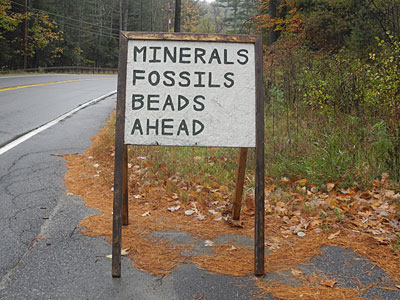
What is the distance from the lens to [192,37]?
323 centimetres

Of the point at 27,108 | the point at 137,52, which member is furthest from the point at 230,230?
the point at 27,108

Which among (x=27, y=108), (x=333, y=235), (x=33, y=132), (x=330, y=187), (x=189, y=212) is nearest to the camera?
(x=333, y=235)

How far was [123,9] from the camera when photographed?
58062 mm

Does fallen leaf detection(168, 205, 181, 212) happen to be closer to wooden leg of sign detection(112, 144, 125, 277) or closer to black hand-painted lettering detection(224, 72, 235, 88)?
wooden leg of sign detection(112, 144, 125, 277)

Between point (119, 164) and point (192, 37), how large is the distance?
1183 millimetres

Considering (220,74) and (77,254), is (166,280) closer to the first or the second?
(77,254)

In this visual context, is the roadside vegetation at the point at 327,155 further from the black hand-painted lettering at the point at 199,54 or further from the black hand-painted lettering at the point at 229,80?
the black hand-painted lettering at the point at 199,54

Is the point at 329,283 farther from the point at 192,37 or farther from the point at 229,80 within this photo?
the point at 192,37

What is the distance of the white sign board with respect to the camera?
3.21m

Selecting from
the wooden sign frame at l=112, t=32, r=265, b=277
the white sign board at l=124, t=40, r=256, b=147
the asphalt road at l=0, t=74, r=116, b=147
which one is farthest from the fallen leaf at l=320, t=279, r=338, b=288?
the asphalt road at l=0, t=74, r=116, b=147

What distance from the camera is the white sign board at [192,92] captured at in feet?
10.5

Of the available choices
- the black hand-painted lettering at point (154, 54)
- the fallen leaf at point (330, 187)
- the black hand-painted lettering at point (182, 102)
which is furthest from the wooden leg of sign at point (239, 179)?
the fallen leaf at point (330, 187)

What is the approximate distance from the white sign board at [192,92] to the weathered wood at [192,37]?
0.04m

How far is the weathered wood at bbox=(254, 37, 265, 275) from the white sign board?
0.14ft
